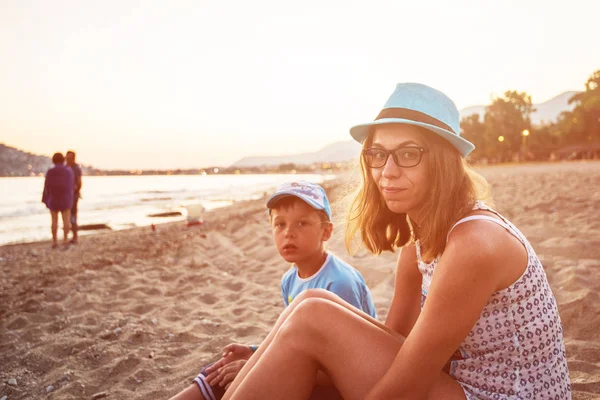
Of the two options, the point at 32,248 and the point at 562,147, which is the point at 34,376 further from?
the point at 562,147

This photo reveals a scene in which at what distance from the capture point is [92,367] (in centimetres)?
320

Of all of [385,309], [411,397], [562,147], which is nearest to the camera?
[411,397]

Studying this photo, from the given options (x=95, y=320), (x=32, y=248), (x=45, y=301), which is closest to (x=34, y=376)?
(x=95, y=320)

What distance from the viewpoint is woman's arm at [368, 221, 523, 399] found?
143cm

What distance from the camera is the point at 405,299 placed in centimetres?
229

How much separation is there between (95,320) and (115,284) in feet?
4.23

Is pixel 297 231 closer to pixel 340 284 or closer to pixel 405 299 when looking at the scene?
pixel 340 284

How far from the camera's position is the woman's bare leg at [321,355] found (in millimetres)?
1683

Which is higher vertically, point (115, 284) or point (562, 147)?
point (562, 147)

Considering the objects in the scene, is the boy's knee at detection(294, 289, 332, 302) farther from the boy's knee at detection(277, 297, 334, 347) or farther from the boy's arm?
the boy's arm

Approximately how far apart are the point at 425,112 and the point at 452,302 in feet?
2.63

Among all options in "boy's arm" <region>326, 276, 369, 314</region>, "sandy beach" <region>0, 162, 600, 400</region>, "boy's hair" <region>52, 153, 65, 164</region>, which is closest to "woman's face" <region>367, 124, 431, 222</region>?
"boy's arm" <region>326, 276, 369, 314</region>

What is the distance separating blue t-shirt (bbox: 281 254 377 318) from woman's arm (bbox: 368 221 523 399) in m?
1.08

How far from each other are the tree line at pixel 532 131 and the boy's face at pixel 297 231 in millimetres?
42386
